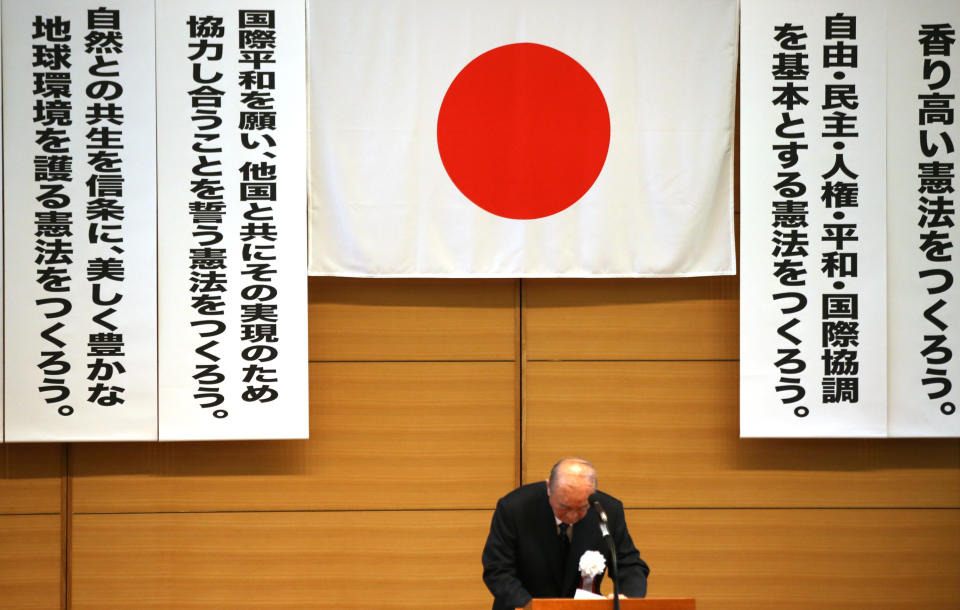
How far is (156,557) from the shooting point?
4.57 meters

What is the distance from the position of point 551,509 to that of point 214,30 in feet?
9.12

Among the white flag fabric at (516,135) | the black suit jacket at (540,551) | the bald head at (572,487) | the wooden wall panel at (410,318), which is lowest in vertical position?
the black suit jacket at (540,551)

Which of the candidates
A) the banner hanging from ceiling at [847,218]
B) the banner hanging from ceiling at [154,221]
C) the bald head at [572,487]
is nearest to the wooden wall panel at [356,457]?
the banner hanging from ceiling at [154,221]

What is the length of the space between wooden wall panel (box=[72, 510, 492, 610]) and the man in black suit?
4.02 feet

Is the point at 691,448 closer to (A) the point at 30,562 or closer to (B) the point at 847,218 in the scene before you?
(B) the point at 847,218

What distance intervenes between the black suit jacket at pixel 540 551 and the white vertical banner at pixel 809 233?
1408 millimetres

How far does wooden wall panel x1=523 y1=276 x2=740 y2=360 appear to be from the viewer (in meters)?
4.71

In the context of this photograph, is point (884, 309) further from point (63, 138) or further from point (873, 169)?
point (63, 138)

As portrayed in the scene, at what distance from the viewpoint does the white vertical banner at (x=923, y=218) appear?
4590mm

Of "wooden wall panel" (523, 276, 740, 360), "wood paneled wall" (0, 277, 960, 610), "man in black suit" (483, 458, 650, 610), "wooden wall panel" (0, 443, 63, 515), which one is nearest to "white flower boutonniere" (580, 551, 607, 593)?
"man in black suit" (483, 458, 650, 610)

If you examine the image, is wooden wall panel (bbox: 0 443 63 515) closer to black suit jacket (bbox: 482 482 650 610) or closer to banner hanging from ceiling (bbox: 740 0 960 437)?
black suit jacket (bbox: 482 482 650 610)

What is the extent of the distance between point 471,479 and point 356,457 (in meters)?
0.59

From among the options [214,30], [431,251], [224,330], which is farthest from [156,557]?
[214,30]

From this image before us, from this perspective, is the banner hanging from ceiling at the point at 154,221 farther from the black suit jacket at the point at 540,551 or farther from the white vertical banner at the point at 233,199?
the black suit jacket at the point at 540,551
